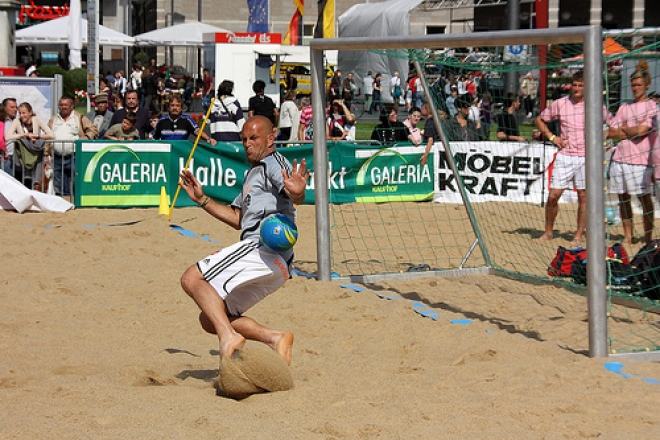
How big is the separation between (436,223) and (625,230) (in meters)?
4.39

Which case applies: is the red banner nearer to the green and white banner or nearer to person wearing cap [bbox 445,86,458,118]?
the green and white banner

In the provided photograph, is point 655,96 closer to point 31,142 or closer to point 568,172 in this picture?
point 568,172

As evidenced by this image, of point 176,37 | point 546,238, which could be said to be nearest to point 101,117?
point 546,238

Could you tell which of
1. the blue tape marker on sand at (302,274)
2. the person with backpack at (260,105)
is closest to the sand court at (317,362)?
the blue tape marker on sand at (302,274)

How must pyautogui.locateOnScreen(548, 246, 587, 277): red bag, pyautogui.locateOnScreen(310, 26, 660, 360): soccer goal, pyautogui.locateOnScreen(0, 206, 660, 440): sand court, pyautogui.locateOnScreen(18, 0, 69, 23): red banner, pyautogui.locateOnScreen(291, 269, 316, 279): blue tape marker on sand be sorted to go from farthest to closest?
pyautogui.locateOnScreen(18, 0, 69, 23): red banner
pyautogui.locateOnScreen(291, 269, 316, 279): blue tape marker on sand
pyautogui.locateOnScreen(548, 246, 587, 277): red bag
pyautogui.locateOnScreen(310, 26, 660, 360): soccer goal
pyautogui.locateOnScreen(0, 206, 660, 440): sand court

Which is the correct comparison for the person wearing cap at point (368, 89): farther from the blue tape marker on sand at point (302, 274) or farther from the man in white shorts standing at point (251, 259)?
the man in white shorts standing at point (251, 259)

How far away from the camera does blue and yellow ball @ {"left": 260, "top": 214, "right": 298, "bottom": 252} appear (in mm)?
5191

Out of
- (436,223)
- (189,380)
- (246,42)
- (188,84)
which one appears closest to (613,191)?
(436,223)

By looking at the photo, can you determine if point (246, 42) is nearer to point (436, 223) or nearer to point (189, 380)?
point (436, 223)

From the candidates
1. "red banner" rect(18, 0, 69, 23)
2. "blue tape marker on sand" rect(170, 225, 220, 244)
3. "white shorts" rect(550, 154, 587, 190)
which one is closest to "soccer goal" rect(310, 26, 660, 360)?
"white shorts" rect(550, 154, 587, 190)

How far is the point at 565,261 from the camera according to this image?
9.03m

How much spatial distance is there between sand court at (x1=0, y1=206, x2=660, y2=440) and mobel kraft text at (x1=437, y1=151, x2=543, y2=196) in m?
5.00

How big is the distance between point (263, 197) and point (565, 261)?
180 inches

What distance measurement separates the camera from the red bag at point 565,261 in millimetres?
8969
